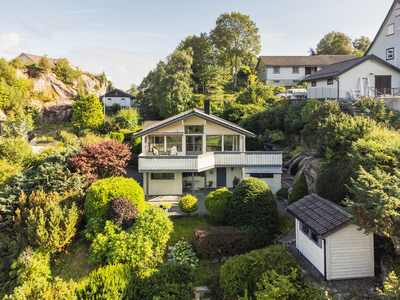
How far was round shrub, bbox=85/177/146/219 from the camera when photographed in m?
13.6

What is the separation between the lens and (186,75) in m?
41.7

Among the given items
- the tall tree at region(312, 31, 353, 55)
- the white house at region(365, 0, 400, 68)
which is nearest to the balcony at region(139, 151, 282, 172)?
the white house at region(365, 0, 400, 68)

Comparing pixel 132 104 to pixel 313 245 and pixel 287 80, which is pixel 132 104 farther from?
pixel 313 245

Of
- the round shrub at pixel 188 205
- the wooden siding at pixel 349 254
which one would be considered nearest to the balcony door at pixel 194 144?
the round shrub at pixel 188 205

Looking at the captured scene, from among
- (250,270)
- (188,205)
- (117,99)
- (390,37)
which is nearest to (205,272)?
(250,270)

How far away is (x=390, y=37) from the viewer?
2992 cm

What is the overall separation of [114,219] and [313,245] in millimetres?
8977

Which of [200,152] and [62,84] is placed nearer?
[200,152]

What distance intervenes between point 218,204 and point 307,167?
26.4ft

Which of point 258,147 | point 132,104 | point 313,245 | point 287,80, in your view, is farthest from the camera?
point 132,104

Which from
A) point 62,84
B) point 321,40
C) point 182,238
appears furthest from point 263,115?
point 321,40

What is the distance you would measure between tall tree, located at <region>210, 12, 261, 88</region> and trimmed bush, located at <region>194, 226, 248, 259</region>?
4167 cm

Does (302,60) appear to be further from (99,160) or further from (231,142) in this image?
(99,160)

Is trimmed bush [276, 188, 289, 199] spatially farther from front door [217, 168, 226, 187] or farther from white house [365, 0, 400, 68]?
white house [365, 0, 400, 68]
